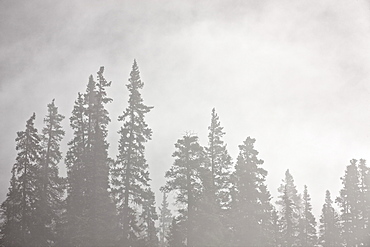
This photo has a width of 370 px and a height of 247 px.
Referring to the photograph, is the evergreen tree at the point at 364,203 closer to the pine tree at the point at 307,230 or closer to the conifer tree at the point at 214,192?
the pine tree at the point at 307,230

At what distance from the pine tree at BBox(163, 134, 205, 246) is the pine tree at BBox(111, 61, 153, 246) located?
3777mm

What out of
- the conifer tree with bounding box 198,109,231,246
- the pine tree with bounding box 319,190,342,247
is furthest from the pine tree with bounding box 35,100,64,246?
the pine tree with bounding box 319,190,342,247

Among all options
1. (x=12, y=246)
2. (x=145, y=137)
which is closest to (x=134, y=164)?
(x=145, y=137)

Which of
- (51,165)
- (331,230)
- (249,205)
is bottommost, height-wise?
(331,230)

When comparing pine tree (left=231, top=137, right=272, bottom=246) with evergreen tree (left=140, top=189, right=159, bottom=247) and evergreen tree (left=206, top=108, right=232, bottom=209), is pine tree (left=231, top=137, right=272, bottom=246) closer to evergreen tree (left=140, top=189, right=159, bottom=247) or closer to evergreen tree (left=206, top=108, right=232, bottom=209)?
evergreen tree (left=206, top=108, right=232, bottom=209)

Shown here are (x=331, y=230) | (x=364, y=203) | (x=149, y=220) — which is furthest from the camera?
(x=331, y=230)

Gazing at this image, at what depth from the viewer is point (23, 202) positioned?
31.8 meters

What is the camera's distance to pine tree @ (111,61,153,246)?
Result: 105ft

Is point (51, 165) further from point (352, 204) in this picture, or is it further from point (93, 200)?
point (352, 204)

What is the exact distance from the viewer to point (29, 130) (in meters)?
33.0

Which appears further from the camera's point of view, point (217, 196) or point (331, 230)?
point (331, 230)

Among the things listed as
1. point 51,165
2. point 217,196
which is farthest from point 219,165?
point 51,165

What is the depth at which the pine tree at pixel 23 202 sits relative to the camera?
3056 centimetres

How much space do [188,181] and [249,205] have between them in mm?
8872
